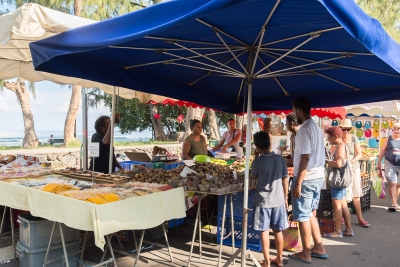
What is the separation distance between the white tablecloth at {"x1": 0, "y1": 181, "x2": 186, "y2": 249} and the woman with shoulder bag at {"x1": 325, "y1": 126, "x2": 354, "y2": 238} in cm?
264

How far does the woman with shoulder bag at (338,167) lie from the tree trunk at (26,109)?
16.6 m

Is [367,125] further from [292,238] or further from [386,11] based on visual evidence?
[292,238]

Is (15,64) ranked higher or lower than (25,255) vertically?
higher

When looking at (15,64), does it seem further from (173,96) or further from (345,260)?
(345,260)

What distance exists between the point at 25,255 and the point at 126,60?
96.3 inches

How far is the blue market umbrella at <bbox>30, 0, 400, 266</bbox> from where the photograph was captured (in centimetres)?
255

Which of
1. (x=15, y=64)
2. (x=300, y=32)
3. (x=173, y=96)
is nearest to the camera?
(x=300, y=32)

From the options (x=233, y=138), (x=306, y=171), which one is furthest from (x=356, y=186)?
(x=233, y=138)

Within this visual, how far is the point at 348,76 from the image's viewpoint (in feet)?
15.4

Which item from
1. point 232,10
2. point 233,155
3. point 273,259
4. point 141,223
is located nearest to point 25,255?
→ point 141,223

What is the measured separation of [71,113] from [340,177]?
46.6ft

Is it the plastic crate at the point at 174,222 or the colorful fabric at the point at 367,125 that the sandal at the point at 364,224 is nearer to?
the plastic crate at the point at 174,222

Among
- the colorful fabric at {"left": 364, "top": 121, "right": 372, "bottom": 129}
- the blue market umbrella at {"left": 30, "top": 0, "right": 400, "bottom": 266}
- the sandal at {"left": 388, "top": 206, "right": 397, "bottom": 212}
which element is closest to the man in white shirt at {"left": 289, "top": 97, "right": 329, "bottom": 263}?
the blue market umbrella at {"left": 30, "top": 0, "right": 400, "bottom": 266}

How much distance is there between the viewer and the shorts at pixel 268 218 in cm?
398
